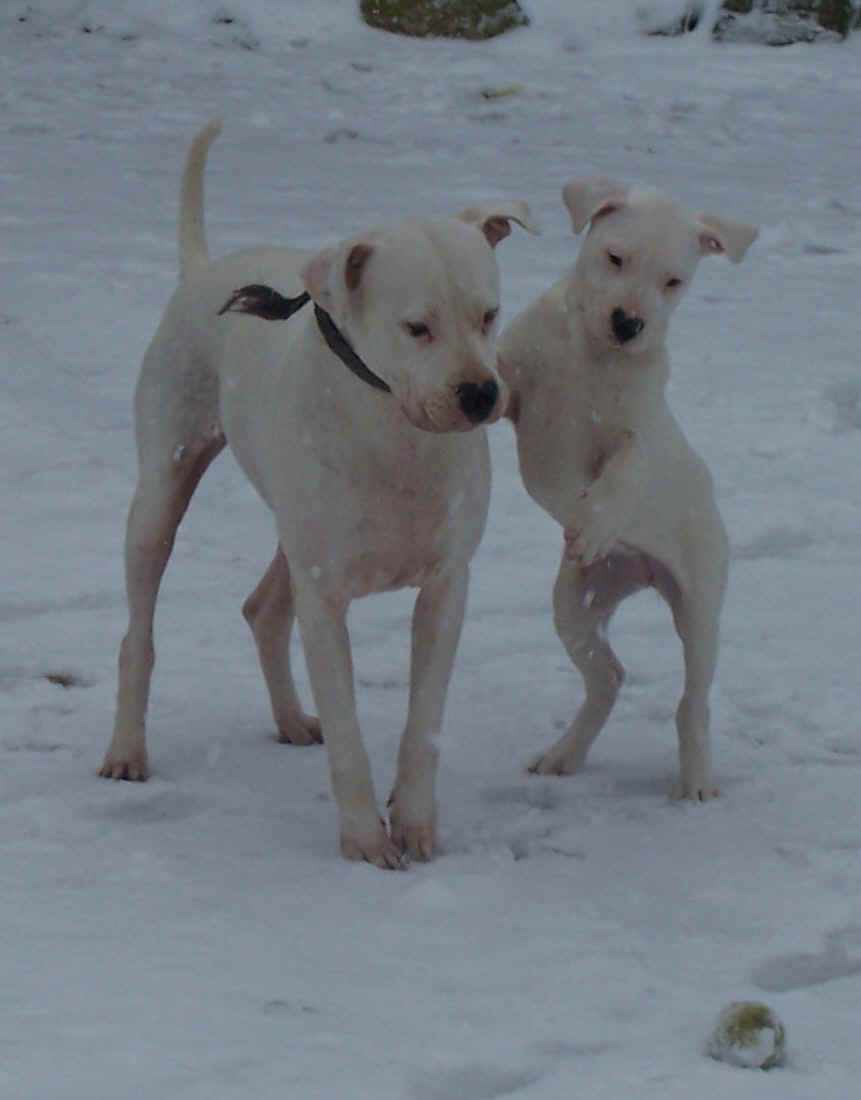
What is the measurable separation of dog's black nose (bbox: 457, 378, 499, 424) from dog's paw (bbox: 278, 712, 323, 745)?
134 cm

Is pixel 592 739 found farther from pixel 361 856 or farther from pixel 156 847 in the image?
pixel 156 847

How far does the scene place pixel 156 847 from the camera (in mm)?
3514

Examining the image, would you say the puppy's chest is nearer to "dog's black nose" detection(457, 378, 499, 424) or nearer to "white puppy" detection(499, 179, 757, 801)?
"white puppy" detection(499, 179, 757, 801)

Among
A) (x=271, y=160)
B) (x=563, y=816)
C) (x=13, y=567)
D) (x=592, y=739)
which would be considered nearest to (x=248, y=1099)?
(x=563, y=816)

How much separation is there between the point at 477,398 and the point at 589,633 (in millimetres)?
1099

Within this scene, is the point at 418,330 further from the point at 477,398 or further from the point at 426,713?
the point at 426,713

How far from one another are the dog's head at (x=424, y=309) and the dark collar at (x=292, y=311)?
0.05 m

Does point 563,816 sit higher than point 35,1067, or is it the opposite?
point 35,1067

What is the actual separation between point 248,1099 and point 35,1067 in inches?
11.7

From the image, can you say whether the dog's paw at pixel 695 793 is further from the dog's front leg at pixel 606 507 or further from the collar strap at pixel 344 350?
the collar strap at pixel 344 350

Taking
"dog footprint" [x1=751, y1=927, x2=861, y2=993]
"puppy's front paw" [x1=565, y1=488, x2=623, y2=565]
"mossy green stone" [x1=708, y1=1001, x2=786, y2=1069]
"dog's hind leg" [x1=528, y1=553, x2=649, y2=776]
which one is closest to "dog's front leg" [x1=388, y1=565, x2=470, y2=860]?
"puppy's front paw" [x1=565, y1=488, x2=623, y2=565]

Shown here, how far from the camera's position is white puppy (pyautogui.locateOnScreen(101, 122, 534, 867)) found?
3.18 m

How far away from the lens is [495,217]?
3441 millimetres

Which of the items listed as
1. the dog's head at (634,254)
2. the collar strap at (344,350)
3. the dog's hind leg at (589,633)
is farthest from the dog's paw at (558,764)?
the collar strap at (344,350)
